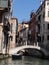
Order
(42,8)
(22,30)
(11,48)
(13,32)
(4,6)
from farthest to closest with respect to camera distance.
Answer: (22,30) < (13,32) < (42,8) < (11,48) < (4,6)

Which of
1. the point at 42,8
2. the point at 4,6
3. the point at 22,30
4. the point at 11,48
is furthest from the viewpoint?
the point at 22,30

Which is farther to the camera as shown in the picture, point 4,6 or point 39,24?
point 39,24

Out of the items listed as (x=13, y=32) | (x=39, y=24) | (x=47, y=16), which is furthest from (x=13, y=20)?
(x=47, y=16)

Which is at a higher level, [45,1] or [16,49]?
[45,1]

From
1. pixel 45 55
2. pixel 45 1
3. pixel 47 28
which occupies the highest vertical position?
pixel 45 1

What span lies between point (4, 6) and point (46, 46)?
45.2ft

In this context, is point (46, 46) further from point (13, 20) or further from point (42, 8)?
point (13, 20)

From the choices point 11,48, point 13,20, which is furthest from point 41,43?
point 13,20

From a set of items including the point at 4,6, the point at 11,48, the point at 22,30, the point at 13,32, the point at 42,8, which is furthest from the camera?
the point at 22,30

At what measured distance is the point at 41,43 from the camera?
47844 millimetres

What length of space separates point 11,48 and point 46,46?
4850mm

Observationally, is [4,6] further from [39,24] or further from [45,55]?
[39,24]

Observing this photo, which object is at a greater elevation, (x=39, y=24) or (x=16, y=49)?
(x=39, y=24)

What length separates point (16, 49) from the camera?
149ft
